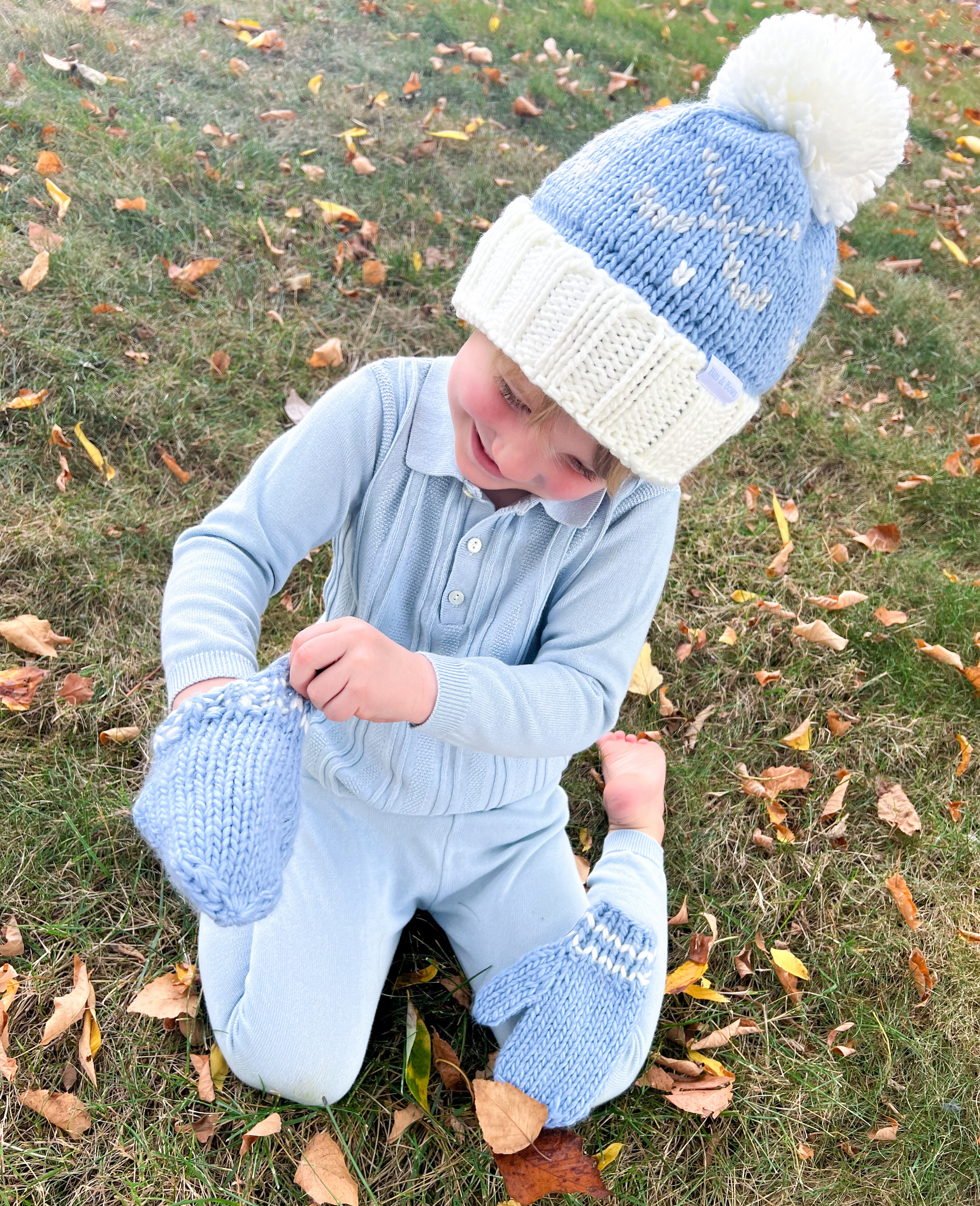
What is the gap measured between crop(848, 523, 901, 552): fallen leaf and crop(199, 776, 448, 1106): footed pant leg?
1.71 m

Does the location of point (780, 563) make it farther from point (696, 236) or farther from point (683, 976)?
point (696, 236)

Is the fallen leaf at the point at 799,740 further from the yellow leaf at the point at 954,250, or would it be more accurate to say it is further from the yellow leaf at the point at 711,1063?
the yellow leaf at the point at 954,250

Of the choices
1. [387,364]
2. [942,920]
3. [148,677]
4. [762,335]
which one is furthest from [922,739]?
[148,677]

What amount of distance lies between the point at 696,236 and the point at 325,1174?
153 cm

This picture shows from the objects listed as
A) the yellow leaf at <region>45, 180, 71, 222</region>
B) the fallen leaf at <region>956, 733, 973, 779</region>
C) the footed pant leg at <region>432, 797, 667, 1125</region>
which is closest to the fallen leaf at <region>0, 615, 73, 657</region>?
the footed pant leg at <region>432, 797, 667, 1125</region>

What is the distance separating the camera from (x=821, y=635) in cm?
242

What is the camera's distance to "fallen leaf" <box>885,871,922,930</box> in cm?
200

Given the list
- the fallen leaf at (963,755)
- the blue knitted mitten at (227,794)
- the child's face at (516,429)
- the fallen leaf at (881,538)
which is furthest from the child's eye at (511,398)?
the fallen leaf at (881,538)

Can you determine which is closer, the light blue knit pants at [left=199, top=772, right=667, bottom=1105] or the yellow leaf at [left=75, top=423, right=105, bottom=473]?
the light blue knit pants at [left=199, top=772, right=667, bottom=1105]

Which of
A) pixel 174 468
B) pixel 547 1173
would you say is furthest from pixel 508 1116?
pixel 174 468

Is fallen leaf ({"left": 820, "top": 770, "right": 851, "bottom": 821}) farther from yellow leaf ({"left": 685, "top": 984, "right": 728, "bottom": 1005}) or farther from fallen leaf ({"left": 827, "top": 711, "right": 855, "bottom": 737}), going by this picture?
yellow leaf ({"left": 685, "top": 984, "right": 728, "bottom": 1005})

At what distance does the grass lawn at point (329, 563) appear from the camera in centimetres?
160

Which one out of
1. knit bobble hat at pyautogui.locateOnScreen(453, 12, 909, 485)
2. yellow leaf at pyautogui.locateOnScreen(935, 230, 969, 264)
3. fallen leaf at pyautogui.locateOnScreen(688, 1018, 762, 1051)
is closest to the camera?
knit bobble hat at pyautogui.locateOnScreen(453, 12, 909, 485)

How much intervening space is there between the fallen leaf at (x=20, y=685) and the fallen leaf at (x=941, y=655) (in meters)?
2.18
